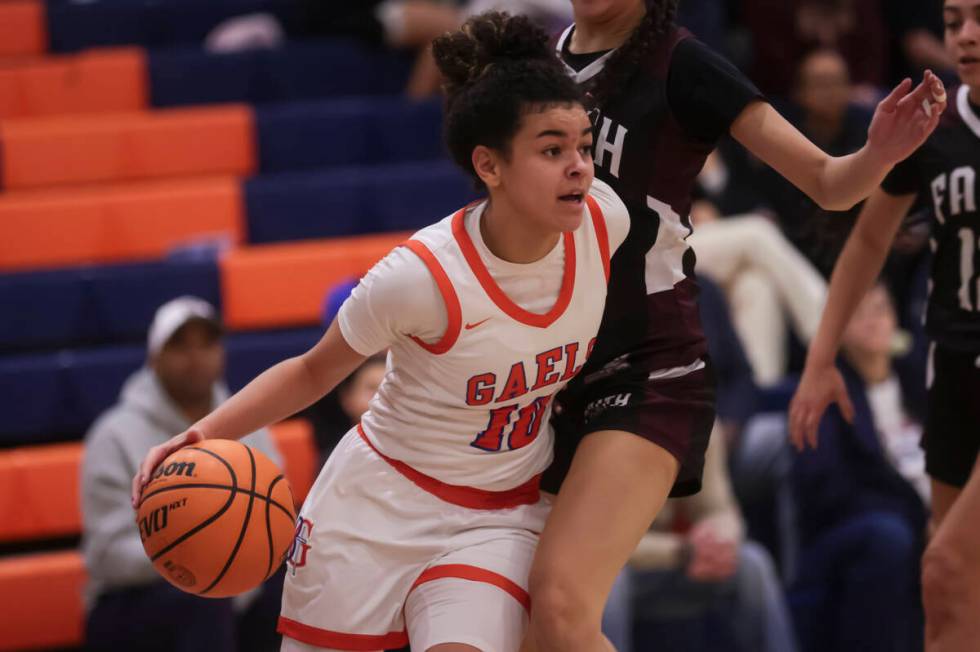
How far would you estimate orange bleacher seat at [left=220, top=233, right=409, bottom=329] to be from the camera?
20.9 feet

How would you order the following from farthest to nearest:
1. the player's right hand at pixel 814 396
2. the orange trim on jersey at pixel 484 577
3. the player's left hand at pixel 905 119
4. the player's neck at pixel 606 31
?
the player's right hand at pixel 814 396 < the player's neck at pixel 606 31 < the orange trim on jersey at pixel 484 577 < the player's left hand at pixel 905 119

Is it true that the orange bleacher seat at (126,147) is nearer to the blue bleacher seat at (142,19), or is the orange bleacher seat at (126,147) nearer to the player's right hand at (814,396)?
the blue bleacher seat at (142,19)

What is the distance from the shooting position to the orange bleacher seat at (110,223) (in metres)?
6.59

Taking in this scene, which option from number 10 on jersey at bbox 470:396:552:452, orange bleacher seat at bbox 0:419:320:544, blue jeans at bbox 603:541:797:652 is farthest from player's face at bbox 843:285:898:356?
number 10 on jersey at bbox 470:396:552:452

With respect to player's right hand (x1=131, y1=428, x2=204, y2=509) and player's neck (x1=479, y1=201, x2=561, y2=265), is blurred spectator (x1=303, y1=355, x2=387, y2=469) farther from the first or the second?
player's neck (x1=479, y1=201, x2=561, y2=265)

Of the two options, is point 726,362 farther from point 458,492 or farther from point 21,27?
point 21,27

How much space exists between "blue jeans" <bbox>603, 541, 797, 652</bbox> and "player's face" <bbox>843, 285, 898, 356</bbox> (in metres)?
1.01

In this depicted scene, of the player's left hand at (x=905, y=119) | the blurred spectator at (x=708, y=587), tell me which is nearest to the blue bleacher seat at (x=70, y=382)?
the blurred spectator at (x=708, y=587)

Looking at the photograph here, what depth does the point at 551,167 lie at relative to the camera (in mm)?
2918

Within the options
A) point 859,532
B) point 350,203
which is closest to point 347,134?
point 350,203

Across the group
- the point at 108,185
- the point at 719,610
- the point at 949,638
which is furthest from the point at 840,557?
the point at 108,185

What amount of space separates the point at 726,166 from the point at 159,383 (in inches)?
124

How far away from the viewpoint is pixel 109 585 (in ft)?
16.2

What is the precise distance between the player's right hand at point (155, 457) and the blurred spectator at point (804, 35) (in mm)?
5054
